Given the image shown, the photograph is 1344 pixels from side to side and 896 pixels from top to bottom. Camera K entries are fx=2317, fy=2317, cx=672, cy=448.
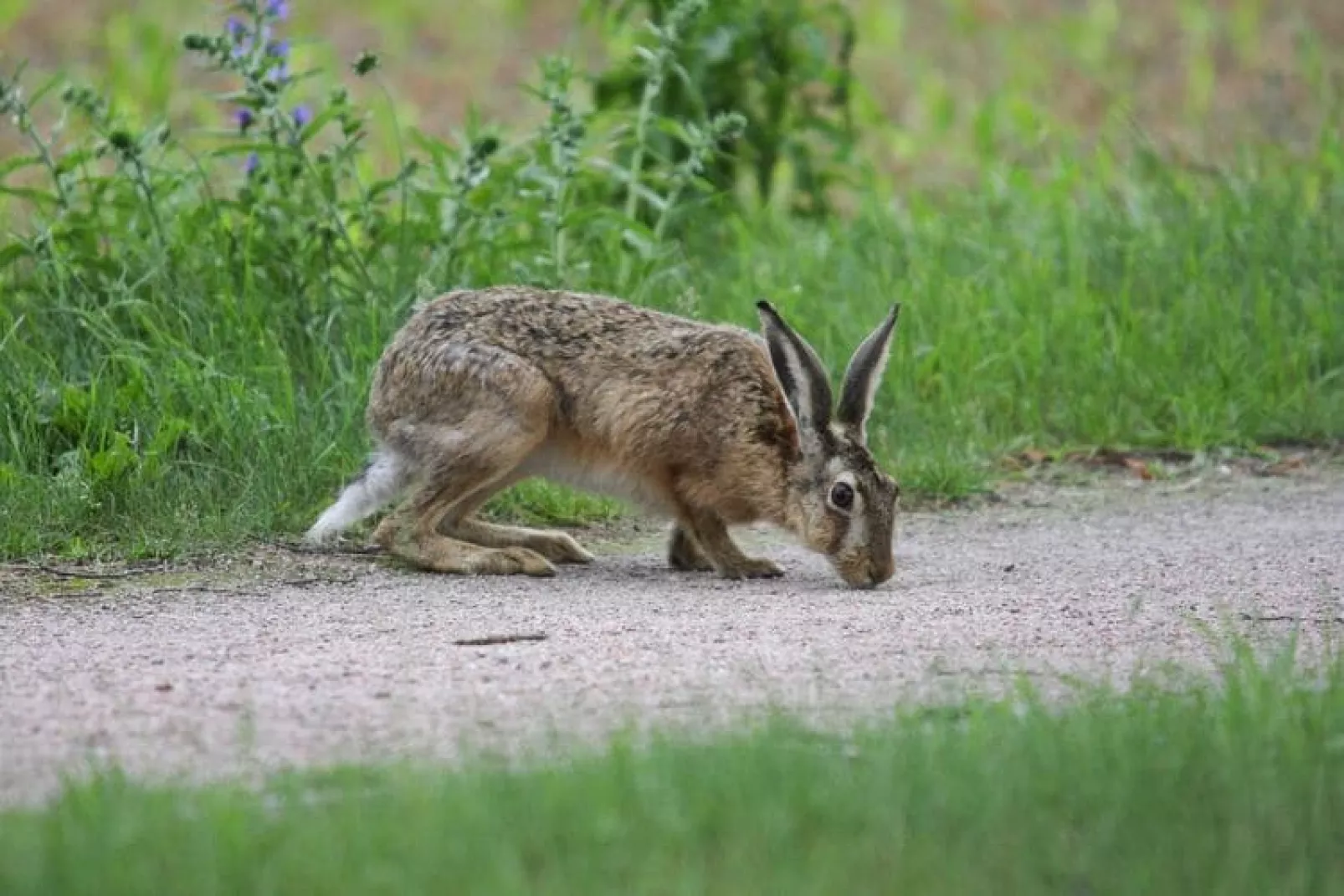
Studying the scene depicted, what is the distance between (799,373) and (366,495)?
1373 millimetres

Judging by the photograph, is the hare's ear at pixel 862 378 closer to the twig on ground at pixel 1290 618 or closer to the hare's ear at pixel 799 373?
the hare's ear at pixel 799 373

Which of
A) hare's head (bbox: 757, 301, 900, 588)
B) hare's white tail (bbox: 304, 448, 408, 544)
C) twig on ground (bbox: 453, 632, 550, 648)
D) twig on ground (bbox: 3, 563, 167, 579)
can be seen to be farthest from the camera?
hare's white tail (bbox: 304, 448, 408, 544)

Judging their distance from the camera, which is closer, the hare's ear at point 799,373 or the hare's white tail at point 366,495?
the hare's ear at point 799,373

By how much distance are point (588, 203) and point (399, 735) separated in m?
5.09

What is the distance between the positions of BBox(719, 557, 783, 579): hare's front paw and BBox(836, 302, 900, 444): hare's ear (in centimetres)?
52

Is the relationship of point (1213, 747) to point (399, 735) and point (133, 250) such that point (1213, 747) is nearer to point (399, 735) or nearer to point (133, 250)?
point (399, 735)

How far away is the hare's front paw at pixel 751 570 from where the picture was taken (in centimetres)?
724

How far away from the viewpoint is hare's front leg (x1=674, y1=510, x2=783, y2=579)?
723 centimetres

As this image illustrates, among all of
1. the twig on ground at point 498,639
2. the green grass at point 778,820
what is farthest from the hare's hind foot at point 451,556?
the green grass at point 778,820

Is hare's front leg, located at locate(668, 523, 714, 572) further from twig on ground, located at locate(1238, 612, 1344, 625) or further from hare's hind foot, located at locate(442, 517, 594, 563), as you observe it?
twig on ground, located at locate(1238, 612, 1344, 625)

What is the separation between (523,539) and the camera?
24.8ft

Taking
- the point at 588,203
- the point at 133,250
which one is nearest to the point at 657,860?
the point at 133,250

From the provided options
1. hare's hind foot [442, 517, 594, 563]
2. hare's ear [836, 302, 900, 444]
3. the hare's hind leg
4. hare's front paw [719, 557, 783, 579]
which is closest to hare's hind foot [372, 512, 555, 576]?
the hare's hind leg

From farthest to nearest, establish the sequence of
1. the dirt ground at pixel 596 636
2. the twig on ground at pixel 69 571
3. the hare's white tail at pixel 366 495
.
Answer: the hare's white tail at pixel 366 495 < the twig on ground at pixel 69 571 < the dirt ground at pixel 596 636
